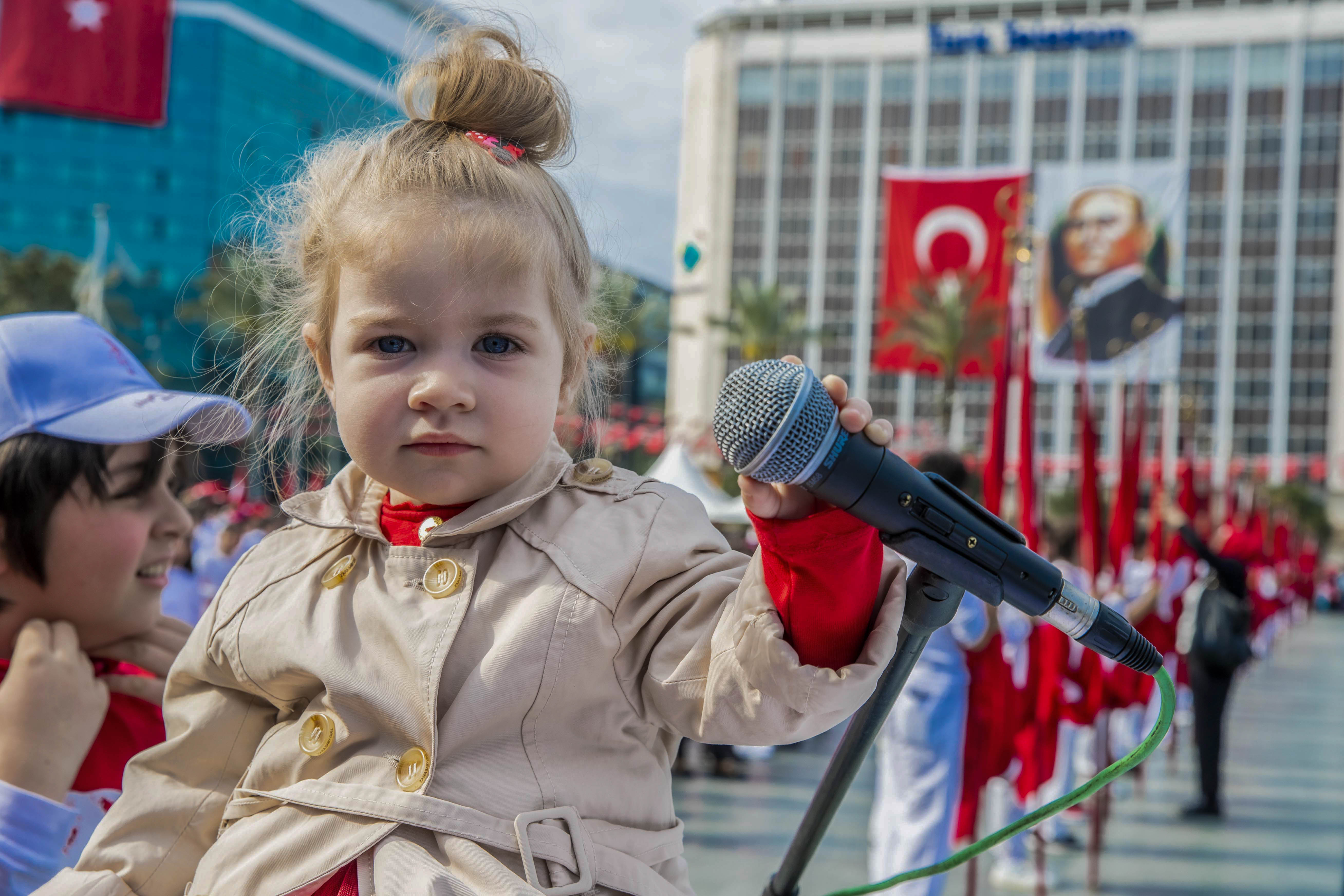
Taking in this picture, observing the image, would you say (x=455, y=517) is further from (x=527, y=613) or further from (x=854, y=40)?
(x=854, y=40)

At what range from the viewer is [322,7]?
39344mm

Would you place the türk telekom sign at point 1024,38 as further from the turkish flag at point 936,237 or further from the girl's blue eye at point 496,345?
the girl's blue eye at point 496,345

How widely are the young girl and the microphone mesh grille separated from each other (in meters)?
0.10

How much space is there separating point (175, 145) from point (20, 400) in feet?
131

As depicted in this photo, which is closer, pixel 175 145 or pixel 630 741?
pixel 630 741

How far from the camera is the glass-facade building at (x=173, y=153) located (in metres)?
36.3

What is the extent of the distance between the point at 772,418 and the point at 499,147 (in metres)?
0.60

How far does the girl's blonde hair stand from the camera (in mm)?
1242

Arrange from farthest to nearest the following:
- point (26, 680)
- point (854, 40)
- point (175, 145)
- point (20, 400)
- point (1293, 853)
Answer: point (854, 40), point (175, 145), point (1293, 853), point (20, 400), point (26, 680)

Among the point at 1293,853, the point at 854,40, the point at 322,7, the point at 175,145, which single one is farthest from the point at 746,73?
the point at 1293,853

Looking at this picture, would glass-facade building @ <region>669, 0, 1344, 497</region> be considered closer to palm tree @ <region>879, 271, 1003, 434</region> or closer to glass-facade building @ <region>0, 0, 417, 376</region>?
glass-facade building @ <region>0, 0, 417, 376</region>

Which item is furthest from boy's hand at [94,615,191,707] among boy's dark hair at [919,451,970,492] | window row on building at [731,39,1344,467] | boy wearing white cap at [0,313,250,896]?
window row on building at [731,39,1344,467]

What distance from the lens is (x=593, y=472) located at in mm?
1325

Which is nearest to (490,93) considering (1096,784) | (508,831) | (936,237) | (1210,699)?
(508,831)
